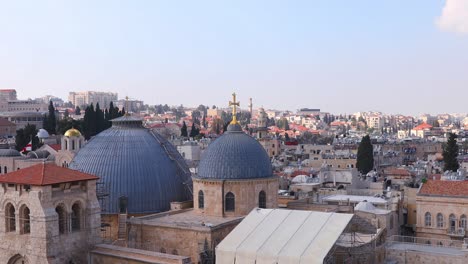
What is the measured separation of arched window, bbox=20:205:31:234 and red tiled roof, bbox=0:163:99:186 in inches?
43.2

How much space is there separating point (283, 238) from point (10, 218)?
34.2 feet

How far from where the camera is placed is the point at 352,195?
131 feet

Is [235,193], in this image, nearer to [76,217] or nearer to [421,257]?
[76,217]

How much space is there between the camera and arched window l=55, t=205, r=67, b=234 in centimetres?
2094

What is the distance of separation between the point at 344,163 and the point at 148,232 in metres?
44.7

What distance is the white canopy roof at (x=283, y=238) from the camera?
59.1 ft

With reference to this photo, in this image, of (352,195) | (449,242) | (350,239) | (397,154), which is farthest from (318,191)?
(397,154)

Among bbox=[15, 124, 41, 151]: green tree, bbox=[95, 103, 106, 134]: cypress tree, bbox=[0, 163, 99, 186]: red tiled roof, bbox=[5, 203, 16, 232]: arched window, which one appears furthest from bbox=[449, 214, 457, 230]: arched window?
bbox=[15, 124, 41, 151]: green tree

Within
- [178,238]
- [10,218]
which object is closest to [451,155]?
[178,238]

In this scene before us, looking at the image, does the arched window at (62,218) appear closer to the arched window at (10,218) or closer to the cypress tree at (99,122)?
the arched window at (10,218)

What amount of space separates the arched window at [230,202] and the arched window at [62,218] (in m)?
6.99

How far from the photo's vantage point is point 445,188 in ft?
114

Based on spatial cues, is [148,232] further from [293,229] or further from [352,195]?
[352,195]

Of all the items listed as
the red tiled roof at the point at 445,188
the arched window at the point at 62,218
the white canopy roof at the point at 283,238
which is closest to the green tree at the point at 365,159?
the red tiled roof at the point at 445,188
